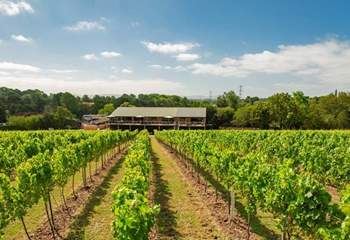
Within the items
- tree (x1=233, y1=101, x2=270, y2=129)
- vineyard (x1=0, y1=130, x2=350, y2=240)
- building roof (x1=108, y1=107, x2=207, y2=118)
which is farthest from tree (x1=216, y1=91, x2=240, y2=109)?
vineyard (x1=0, y1=130, x2=350, y2=240)

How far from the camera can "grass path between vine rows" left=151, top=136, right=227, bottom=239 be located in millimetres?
10102

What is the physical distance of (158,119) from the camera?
70.5 metres

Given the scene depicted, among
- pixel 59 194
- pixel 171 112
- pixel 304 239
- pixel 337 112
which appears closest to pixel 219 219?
pixel 304 239

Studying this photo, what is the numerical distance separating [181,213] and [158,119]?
58670 mm

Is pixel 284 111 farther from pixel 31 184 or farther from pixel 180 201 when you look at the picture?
pixel 31 184

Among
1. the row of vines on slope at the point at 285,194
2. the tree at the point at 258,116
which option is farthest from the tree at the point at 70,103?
the row of vines on slope at the point at 285,194

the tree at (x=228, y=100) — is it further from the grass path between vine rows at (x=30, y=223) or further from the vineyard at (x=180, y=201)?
the grass path between vine rows at (x=30, y=223)

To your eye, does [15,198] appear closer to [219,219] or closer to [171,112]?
[219,219]

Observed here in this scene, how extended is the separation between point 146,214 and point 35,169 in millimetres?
5285

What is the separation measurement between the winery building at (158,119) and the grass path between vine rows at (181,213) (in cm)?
5040

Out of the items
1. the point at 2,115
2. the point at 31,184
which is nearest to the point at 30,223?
the point at 31,184

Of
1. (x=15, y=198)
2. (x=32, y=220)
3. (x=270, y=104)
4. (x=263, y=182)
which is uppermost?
(x=270, y=104)

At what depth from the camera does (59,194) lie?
49.8 feet

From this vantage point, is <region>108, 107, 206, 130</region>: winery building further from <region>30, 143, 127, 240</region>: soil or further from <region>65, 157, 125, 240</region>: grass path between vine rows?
<region>65, 157, 125, 240</region>: grass path between vine rows
